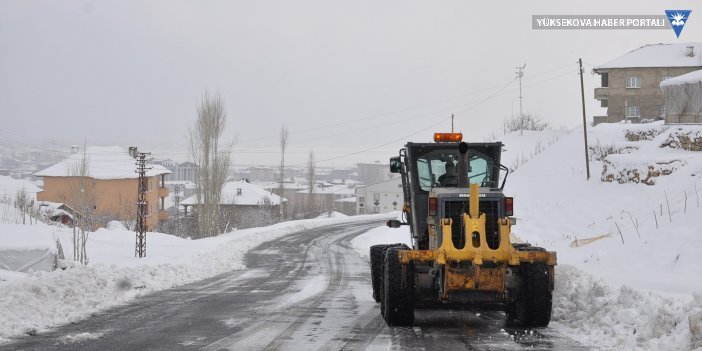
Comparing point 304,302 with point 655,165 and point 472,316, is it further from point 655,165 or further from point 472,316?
point 655,165

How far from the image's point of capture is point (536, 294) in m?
10.3

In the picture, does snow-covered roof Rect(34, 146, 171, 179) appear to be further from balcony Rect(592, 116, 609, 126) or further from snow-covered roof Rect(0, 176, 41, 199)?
balcony Rect(592, 116, 609, 126)

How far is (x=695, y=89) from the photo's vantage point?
38406mm

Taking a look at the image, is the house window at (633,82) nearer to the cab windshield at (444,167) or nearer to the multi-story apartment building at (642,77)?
the multi-story apartment building at (642,77)

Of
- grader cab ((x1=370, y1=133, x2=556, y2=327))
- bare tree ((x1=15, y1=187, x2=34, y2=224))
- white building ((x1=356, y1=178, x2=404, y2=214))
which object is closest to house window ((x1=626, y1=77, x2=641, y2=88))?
bare tree ((x1=15, y1=187, x2=34, y2=224))

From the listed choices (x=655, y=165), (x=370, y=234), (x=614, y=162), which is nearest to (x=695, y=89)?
(x=614, y=162)

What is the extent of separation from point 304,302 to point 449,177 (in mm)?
4295

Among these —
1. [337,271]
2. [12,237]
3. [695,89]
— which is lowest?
[337,271]

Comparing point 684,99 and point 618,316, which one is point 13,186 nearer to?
point 684,99

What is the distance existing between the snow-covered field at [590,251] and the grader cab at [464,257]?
0.88 meters

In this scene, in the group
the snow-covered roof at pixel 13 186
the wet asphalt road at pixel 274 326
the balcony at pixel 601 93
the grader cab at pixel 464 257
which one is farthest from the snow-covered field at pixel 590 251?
the snow-covered roof at pixel 13 186

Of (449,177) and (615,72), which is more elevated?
(615,72)

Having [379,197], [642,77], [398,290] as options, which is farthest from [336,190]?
[398,290]

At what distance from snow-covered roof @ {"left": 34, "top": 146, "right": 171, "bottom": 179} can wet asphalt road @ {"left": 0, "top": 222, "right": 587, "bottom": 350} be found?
66156 millimetres
